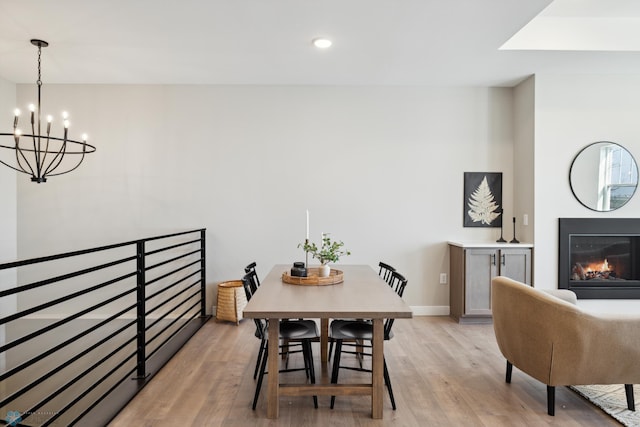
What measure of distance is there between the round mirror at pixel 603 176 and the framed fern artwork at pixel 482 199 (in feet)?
2.42

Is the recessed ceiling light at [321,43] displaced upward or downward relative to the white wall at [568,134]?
upward

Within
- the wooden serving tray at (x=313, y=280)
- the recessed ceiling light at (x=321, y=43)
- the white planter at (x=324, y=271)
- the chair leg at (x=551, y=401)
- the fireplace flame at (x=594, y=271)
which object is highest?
the recessed ceiling light at (x=321, y=43)

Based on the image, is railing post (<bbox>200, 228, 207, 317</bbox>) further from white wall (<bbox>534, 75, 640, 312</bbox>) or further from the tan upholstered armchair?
white wall (<bbox>534, 75, 640, 312</bbox>)

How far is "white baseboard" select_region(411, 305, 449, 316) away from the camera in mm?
4621

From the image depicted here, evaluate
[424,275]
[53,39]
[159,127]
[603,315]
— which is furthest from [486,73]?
[53,39]

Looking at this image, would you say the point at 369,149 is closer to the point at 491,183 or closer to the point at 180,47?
the point at 491,183

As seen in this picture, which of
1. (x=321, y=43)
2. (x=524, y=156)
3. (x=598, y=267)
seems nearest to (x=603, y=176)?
(x=524, y=156)

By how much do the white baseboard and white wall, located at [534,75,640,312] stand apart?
1024 mm

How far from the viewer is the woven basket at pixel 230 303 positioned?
422 cm

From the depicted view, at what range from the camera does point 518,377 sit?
291cm

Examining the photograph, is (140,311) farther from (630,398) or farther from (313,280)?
(630,398)

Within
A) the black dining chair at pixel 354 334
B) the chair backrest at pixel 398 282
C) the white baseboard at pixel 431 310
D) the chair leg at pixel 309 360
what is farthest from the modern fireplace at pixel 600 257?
the chair leg at pixel 309 360

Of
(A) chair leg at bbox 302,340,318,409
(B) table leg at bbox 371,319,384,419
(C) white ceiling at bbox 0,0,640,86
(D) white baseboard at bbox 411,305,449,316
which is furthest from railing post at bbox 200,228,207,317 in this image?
(B) table leg at bbox 371,319,384,419

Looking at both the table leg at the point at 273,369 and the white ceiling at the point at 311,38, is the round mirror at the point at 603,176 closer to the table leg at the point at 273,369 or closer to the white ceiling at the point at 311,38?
the white ceiling at the point at 311,38
